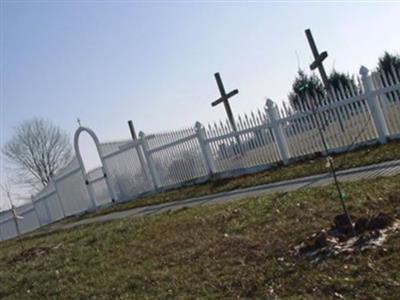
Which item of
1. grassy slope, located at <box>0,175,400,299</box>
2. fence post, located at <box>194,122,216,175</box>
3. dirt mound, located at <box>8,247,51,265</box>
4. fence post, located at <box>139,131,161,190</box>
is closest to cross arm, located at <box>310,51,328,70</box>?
fence post, located at <box>194,122,216,175</box>

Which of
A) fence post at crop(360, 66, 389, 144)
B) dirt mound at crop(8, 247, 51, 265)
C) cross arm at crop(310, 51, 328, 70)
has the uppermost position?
cross arm at crop(310, 51, 328, 70)

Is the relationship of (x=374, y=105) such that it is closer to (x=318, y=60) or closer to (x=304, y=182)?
(x=304, y=182)

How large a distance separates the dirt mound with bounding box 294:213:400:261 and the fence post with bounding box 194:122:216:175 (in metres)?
9.43

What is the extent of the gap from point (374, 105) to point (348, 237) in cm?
650

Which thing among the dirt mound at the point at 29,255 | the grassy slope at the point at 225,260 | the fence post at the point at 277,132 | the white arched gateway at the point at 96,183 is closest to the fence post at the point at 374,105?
the fence post at the point at 277,132

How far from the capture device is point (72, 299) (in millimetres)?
6309

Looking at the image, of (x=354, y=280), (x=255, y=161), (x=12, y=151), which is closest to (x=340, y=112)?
(x=255, y=161)

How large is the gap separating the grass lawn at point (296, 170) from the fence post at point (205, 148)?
24.3 inches

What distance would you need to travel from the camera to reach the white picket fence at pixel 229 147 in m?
10.9

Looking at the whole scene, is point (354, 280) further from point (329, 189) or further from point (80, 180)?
point (80, 180)

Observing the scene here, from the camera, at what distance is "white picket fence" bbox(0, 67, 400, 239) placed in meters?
10.9

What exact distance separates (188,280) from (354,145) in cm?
703

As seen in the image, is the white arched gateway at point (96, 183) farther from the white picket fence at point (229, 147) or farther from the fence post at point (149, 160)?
the fence post at point (149, 160)

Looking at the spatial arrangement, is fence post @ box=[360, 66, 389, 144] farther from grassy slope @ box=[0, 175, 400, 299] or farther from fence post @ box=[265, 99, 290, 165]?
grassy slope @ box=[0, 175, 400, 299]
